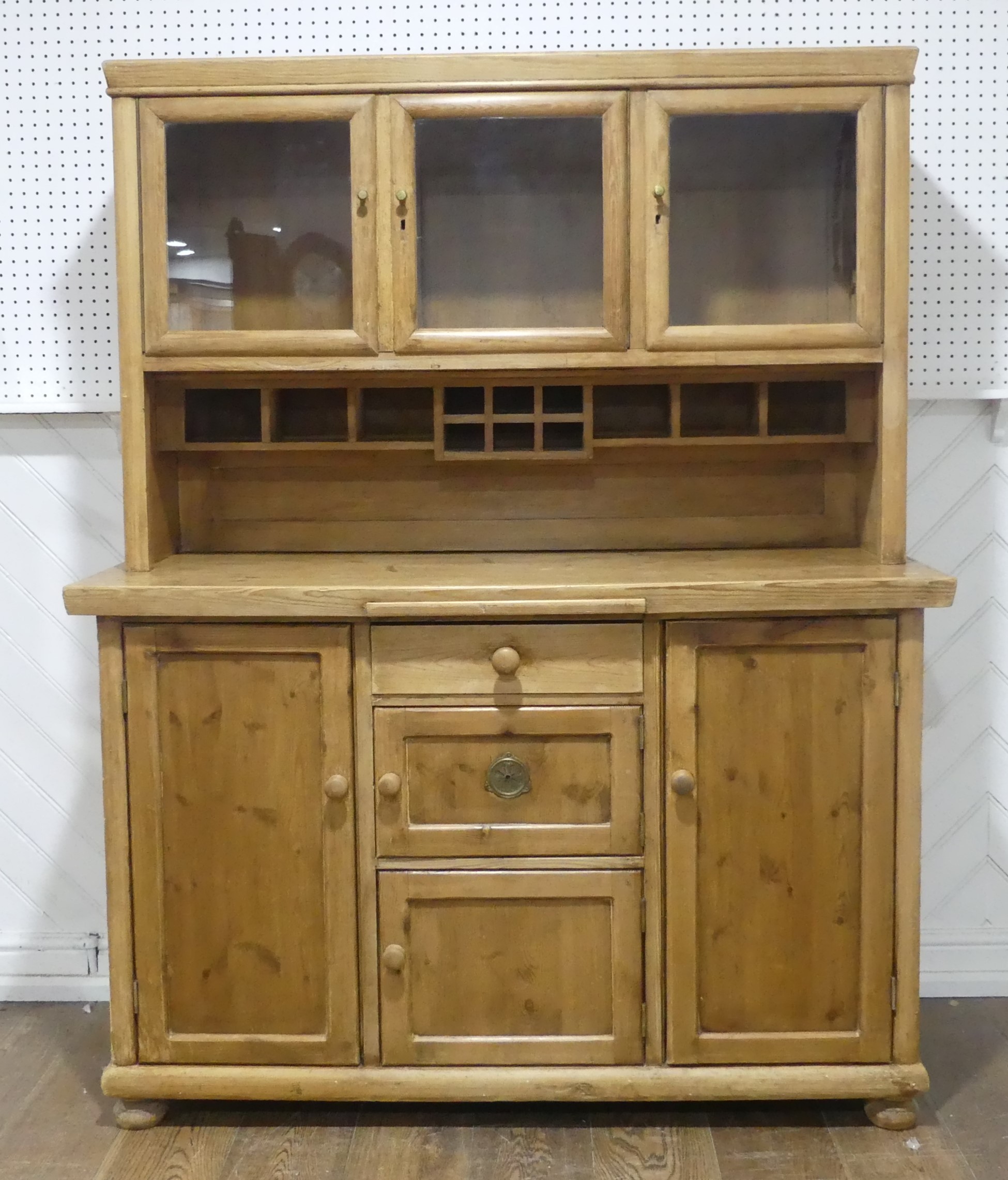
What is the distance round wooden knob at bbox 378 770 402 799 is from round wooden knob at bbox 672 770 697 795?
43cm

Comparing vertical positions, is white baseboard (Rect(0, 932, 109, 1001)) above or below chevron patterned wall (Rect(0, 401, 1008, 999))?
below

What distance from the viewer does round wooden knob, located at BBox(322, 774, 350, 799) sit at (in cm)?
187

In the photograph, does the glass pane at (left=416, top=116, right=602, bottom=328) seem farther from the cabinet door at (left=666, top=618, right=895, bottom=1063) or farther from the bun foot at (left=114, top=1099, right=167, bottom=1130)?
the bun foot at (left=114, top=1099, right=167, bottom=1130)

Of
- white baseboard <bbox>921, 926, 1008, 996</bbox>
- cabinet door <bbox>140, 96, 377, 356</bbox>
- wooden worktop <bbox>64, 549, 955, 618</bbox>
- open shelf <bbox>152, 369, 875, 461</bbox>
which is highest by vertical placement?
cabinet door <bbox>140, 96, 377, 356</bbox>

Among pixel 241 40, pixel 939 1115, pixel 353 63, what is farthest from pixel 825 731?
pixel 241 40

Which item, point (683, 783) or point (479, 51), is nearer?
point (683, 783)

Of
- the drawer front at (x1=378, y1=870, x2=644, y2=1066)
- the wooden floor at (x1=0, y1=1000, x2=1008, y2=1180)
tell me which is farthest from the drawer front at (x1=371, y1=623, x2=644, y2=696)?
the wooden floor at (x1=0, y1=1000, x2=1008, y2=1180)

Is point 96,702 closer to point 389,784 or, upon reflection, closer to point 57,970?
point 57,970

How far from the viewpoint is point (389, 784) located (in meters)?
1.86

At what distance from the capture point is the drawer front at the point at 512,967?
6.20 feet

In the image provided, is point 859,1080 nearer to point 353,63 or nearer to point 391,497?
point 391,497

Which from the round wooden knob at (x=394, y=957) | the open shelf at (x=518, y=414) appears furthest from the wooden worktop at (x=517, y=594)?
the round wooden knob at (x=394, y=957)

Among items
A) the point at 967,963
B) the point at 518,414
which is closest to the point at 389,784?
the point at 518,414

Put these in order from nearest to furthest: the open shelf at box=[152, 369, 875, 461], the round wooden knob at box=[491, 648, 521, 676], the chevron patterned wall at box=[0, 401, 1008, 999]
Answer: the round wooden knob at box=[491, 648, 521, 676] → the open shelf at box=[152, 369, 875, 461] → the chevron patterned wall at box=[0, 401, 1008, 999]
